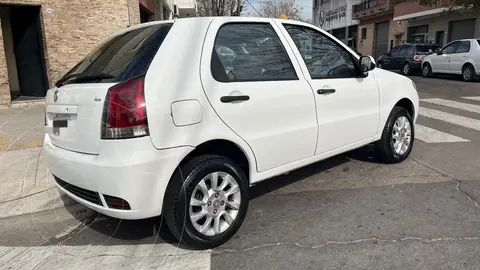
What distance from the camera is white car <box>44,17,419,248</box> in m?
2.72

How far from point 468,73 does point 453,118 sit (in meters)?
8.75

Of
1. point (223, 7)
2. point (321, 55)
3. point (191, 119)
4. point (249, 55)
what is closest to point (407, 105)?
point (321, 55)

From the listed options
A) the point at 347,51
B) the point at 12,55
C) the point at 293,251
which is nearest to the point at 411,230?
the point at 293,251

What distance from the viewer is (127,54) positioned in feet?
10.1

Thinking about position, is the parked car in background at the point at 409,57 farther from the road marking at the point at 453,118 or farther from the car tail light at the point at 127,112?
the car tail light at the point at 127,112

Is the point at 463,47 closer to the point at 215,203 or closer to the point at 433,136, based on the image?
the point at 433,136

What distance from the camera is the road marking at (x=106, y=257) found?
296 cm

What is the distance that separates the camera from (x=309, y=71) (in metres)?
3.81

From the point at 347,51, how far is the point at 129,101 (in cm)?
264

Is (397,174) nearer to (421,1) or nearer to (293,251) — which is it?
(293,251)

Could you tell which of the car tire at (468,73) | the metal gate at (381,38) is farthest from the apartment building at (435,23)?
the car tire at (468,73)

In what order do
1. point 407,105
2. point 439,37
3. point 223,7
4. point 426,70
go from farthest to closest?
point 223,7 → point 439,37 → point 426,70 → point 407,105

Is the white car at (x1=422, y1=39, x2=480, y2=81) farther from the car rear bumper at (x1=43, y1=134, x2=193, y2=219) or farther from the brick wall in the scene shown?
the car rear bumper at (x1=43, y1=134, x2=193, y2=219)

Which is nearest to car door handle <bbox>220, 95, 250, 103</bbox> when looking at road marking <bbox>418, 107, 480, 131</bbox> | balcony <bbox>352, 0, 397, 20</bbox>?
road marking <bbox>418, 107, 480, 131</bbox>
